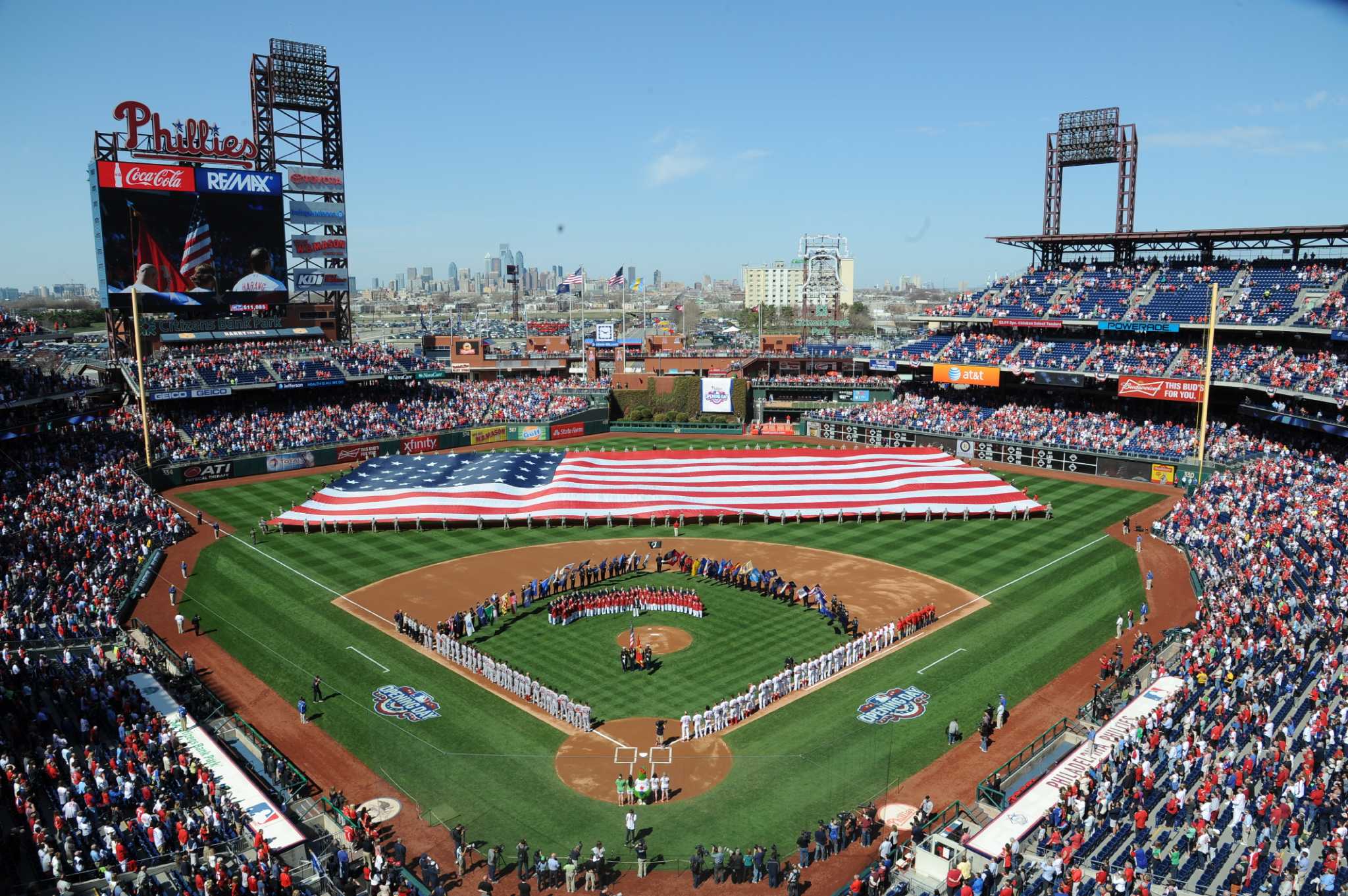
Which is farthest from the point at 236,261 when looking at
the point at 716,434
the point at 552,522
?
the point at 716,434

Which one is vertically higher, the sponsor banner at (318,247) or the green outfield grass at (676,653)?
the sponsor banner at (318,247)

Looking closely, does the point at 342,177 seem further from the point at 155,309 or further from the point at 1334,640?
the point at 1334,640

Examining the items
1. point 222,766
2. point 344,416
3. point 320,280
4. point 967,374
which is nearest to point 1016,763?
point 222,766

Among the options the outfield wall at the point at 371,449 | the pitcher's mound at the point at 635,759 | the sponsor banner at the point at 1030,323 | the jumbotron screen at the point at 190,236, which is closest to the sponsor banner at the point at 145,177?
the jumbotron screen at the point at 190,236

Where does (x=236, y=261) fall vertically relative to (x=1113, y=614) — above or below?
above

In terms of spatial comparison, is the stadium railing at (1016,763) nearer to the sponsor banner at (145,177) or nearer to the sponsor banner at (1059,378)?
the sponsor banner at (1059,378)

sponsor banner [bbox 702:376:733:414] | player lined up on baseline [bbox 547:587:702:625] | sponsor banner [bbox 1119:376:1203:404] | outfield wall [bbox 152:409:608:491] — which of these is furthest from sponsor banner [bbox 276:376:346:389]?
sponsor banner [bbox 1119:376:1203:404]

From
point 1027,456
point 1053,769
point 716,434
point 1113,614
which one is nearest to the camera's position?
point 1053,769

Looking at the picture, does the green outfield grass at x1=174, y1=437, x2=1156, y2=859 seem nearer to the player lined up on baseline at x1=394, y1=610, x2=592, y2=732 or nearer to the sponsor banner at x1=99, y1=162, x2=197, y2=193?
the player lined up on baseline at x1=394, y1=610, x2=592, y2=732
